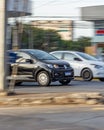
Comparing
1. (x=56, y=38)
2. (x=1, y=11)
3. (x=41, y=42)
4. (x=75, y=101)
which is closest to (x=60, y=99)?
(x=75, y=101)

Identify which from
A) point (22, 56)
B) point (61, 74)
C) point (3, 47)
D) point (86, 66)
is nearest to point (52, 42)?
point (86, 66)

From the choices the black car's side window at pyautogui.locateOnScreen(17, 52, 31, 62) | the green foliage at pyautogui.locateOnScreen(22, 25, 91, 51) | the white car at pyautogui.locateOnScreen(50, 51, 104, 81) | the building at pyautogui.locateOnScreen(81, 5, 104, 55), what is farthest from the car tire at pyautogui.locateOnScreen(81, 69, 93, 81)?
the green foliage at pyautogui.locateOnScreen(22, 25, 91, 51)

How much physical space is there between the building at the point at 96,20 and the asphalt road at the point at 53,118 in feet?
99.4

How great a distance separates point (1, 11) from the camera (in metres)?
15.7

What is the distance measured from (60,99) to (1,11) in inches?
122

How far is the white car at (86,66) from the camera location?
26.8 m

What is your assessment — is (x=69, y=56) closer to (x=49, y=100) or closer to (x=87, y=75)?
(x=87, y=75)

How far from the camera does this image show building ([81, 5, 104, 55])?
146ft

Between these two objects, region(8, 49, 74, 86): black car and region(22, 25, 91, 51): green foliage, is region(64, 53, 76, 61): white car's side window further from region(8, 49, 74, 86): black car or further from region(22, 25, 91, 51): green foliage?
region(22, 25, 91, 51): green foliage

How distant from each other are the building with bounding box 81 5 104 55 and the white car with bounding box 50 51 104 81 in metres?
16.0

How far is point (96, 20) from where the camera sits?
151ft

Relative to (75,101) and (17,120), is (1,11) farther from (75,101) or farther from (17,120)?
(17,120)

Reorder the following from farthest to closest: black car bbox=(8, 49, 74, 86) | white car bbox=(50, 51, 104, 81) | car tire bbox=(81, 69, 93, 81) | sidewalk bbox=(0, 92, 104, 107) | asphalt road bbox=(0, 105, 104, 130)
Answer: car tire bbox=(81, 69, 93, 81), white car bbox=(50, 51, 104, 81), black car bbox=(8, 49, 74, 86), sidewalk bbox=(0, 92, 104, 107), asphalt road bbox=(0, 105, 104, 130)

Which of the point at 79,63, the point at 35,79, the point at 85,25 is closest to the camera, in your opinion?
the point at 35,79
